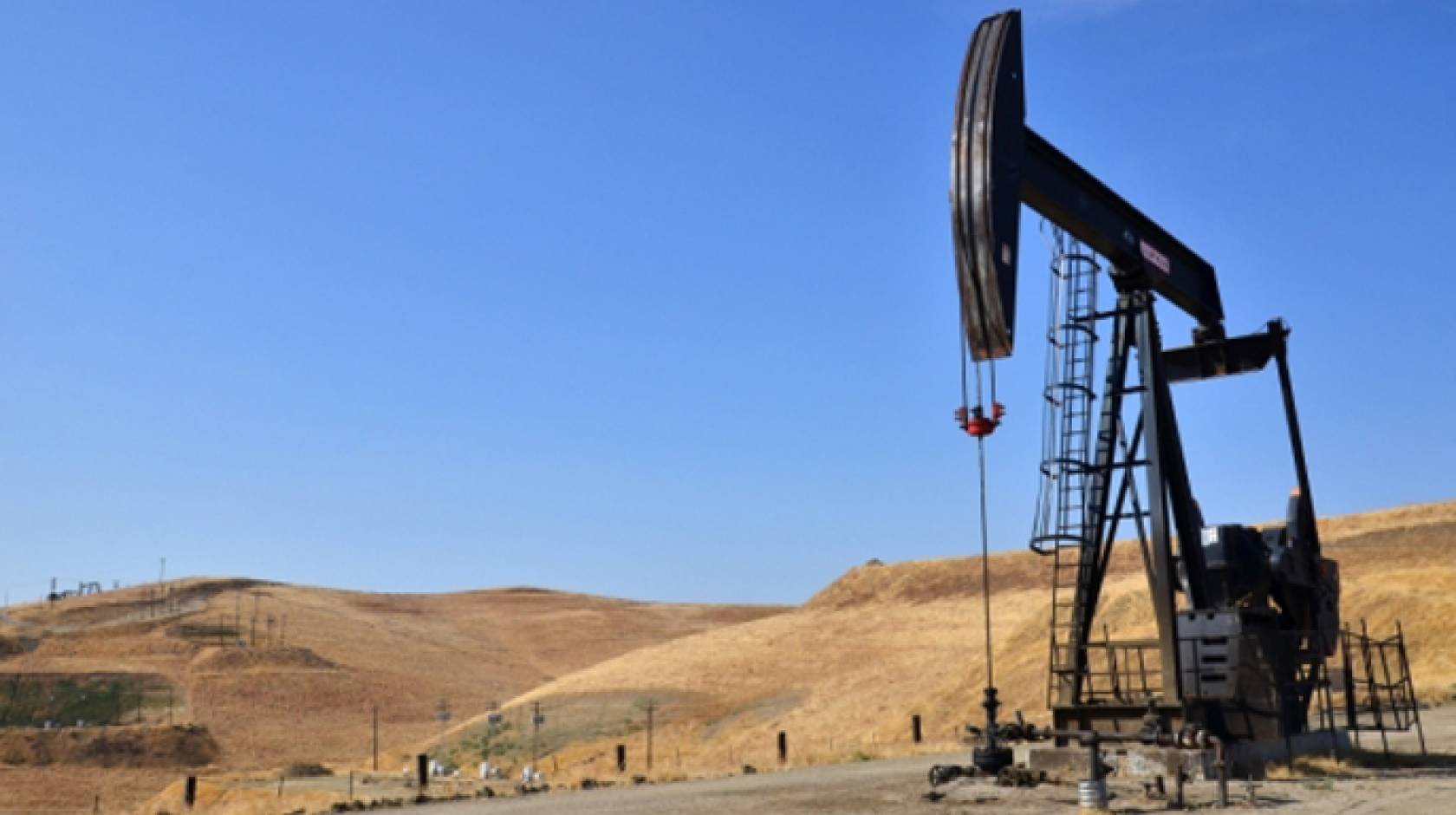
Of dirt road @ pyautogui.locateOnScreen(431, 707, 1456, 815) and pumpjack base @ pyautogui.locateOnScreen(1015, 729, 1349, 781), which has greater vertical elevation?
pumpjack base @ pyautogui.locateOnScreen(1015, 729, 1349, 781)

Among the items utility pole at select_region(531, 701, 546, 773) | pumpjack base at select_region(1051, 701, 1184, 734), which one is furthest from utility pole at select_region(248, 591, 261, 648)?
pumpjack base at select_region(1051, 701, 1184, 734)

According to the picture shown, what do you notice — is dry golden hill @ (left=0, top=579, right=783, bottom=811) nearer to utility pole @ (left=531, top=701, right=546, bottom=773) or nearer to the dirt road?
utility pole @ (left=531, top=701, right=546, bottom=773)

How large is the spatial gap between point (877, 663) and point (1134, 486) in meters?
32.9

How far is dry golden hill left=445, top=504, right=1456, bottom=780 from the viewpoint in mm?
35844

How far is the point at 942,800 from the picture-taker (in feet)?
46.0

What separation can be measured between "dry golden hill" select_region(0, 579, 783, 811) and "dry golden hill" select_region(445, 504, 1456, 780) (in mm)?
13146

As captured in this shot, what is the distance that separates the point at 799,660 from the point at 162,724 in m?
28.9

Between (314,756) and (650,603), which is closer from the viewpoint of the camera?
(314,756)

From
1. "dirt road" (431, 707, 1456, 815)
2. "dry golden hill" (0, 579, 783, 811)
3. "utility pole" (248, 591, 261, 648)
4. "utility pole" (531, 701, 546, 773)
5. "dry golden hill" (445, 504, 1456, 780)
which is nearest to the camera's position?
"dirt road" (431, 707, 1456, 815)

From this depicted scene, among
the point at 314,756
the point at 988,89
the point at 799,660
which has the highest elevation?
the point at 988,89

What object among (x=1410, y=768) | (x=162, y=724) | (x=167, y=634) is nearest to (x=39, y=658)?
(x=167, y=634)

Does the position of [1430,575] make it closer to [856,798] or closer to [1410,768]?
[1410,768]

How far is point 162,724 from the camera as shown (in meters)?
58.0

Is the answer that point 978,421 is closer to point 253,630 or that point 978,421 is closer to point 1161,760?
point 1161,760
